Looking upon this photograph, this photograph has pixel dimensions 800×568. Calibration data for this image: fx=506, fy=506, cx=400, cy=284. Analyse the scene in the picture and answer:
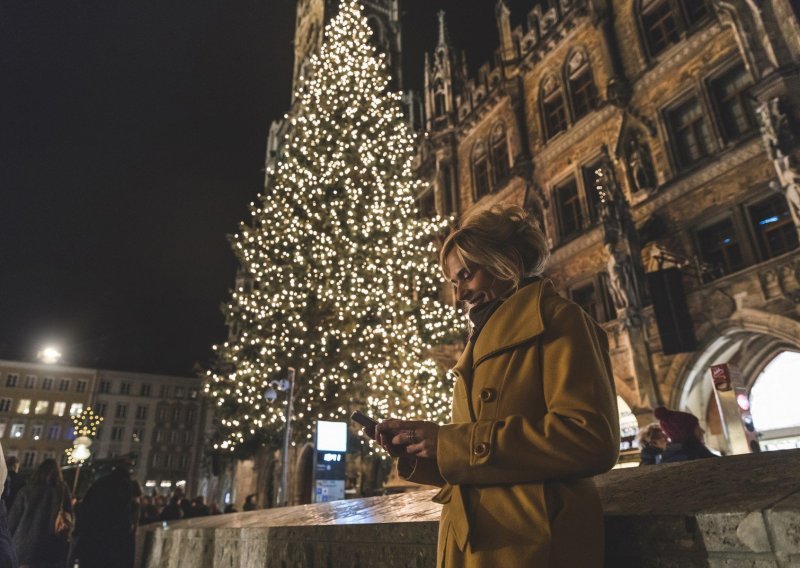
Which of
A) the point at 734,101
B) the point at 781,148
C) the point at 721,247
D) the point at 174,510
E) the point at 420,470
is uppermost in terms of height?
the point at 734,101

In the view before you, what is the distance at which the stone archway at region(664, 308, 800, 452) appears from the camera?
39.5ft

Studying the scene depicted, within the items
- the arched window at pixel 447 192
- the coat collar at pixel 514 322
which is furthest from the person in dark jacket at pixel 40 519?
the arched window at pixel 447 192

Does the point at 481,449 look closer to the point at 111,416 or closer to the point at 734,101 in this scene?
the point at 734,101

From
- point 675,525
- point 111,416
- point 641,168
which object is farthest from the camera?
point 111,416

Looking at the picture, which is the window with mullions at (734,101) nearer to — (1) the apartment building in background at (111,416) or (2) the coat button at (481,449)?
(2) the coat button at (481,449)

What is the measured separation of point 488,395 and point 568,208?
1829cm

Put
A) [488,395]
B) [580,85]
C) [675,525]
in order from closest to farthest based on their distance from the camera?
1. [675,525]
2. [488,395]
3. [580,85]

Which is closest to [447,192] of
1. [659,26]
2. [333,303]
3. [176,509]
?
[659,26]

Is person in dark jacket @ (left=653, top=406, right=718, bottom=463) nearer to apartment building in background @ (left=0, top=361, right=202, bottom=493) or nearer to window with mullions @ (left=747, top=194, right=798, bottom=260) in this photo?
window with mullions @ (left=747, top=194, right=798, bottom=260)

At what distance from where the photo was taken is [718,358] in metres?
13.3

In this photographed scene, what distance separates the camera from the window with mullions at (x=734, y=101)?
1335cm

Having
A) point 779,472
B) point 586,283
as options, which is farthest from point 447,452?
point 586,283

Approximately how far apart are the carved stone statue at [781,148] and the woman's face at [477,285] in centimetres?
1179

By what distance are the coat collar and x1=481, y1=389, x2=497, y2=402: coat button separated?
0.39ft
